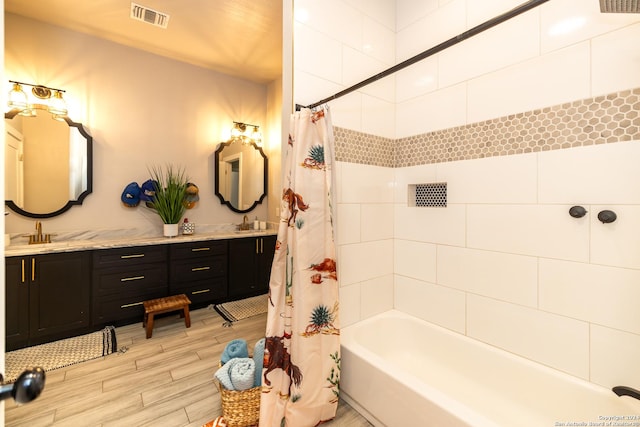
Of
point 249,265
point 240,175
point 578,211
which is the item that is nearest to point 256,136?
point 240,175

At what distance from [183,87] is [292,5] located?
2222mm

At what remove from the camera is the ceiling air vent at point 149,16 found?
2.32m

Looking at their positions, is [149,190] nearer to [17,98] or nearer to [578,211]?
[17,98]

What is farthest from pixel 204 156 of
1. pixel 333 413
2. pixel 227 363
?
pixel 333 413

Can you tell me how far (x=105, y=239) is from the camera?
9.02 feet

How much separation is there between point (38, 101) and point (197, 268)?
2076 millimetres

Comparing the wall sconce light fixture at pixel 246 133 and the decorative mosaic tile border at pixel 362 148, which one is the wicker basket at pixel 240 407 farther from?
the wall sconce light fixture at pixel 246 133

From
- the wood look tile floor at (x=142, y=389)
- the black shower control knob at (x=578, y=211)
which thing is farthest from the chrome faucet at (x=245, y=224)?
the black shower control knob at (x=578, y=211)

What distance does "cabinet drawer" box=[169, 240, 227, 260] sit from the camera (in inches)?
109

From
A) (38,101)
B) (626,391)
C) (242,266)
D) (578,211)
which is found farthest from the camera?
(242,266)

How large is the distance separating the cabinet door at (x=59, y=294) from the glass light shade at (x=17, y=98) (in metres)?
1.35

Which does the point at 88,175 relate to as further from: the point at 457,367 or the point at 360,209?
the point at 457,367

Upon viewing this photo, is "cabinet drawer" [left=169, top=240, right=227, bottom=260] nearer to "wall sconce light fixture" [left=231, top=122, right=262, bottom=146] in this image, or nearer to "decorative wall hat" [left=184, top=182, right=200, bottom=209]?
"decorative wall hat" [left=184, top=182, right=200, bottom=209]

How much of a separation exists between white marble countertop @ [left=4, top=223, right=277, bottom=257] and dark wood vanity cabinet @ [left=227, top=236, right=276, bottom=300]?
97 mm
